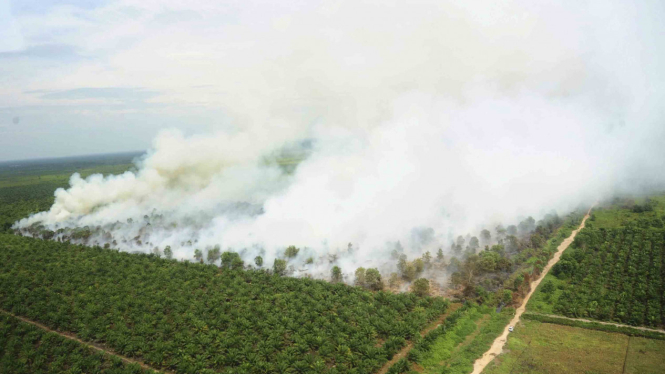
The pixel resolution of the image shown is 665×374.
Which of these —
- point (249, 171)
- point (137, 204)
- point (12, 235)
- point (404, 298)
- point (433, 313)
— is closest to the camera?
point (433, 313)

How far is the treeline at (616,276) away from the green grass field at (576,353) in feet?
9.44

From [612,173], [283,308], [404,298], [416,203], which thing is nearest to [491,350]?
[404,298]

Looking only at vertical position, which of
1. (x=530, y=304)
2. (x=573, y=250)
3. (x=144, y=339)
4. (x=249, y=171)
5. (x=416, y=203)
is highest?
(x=249, y=171)

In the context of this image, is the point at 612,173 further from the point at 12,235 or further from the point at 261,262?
the point at 12,235

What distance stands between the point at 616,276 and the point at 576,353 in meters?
14.1

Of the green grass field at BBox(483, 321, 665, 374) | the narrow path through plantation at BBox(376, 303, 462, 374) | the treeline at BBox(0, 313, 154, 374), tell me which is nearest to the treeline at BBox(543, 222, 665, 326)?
the green grass field at BBox(483, 321, 665, 374)

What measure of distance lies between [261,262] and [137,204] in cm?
3760

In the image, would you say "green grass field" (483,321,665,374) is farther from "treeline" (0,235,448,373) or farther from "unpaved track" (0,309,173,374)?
"unpaved track" (0,309,173,374)

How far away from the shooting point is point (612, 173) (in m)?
77.0

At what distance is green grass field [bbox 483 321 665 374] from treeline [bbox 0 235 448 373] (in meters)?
6.25

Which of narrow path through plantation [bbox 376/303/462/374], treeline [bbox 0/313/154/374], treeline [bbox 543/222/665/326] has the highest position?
treeline [bbox 543/222/665/326]

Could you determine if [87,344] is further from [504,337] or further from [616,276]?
[616,276]

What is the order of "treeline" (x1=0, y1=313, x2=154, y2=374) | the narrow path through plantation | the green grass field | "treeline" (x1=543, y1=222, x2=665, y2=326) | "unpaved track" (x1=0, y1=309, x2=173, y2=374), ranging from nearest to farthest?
the green grass field < "treeline" (x1=0, y1=313, x2=154, y2=374) < the narrow path through plantation < "unpaved track" (x1=0, y1=309, x2=173, y2=374) < "treeline" (x1=543, y1=222, x2=665, y2=326)

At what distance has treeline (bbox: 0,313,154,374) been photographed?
2334 centimetres
